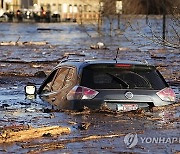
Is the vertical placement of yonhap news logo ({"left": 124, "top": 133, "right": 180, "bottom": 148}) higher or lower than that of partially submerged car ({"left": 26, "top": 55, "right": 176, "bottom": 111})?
lower

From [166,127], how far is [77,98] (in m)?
1.78

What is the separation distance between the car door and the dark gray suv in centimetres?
3

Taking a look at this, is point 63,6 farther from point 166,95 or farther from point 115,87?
point 115,87

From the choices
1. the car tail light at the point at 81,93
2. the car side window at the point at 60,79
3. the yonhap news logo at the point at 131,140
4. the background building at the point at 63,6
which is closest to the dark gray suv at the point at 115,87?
the car tail light at the point at 81,93

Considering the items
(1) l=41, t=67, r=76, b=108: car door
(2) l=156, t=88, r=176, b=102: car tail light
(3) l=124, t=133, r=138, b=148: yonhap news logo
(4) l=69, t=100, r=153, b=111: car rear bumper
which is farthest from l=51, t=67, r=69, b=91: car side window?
(3) l=124, t=133, r=138, b=148: yonhap news logo

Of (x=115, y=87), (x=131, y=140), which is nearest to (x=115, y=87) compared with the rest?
(x=115, y=87)

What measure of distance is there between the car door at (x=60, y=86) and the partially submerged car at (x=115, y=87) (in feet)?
0.08

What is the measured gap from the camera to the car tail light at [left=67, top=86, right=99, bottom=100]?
1202cm

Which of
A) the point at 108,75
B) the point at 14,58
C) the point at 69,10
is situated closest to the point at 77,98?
the point at 108,75

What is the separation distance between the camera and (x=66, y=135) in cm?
1043

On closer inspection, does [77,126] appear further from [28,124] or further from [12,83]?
[12,83]

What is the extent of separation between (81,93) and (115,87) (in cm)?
61

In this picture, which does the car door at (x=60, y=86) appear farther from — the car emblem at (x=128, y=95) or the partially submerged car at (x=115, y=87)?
the car emblem at (x=128, y=95)

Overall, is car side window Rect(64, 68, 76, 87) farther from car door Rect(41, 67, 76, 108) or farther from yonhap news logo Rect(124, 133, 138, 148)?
yonhap news logo Rect(124, 133, 138, 148)
